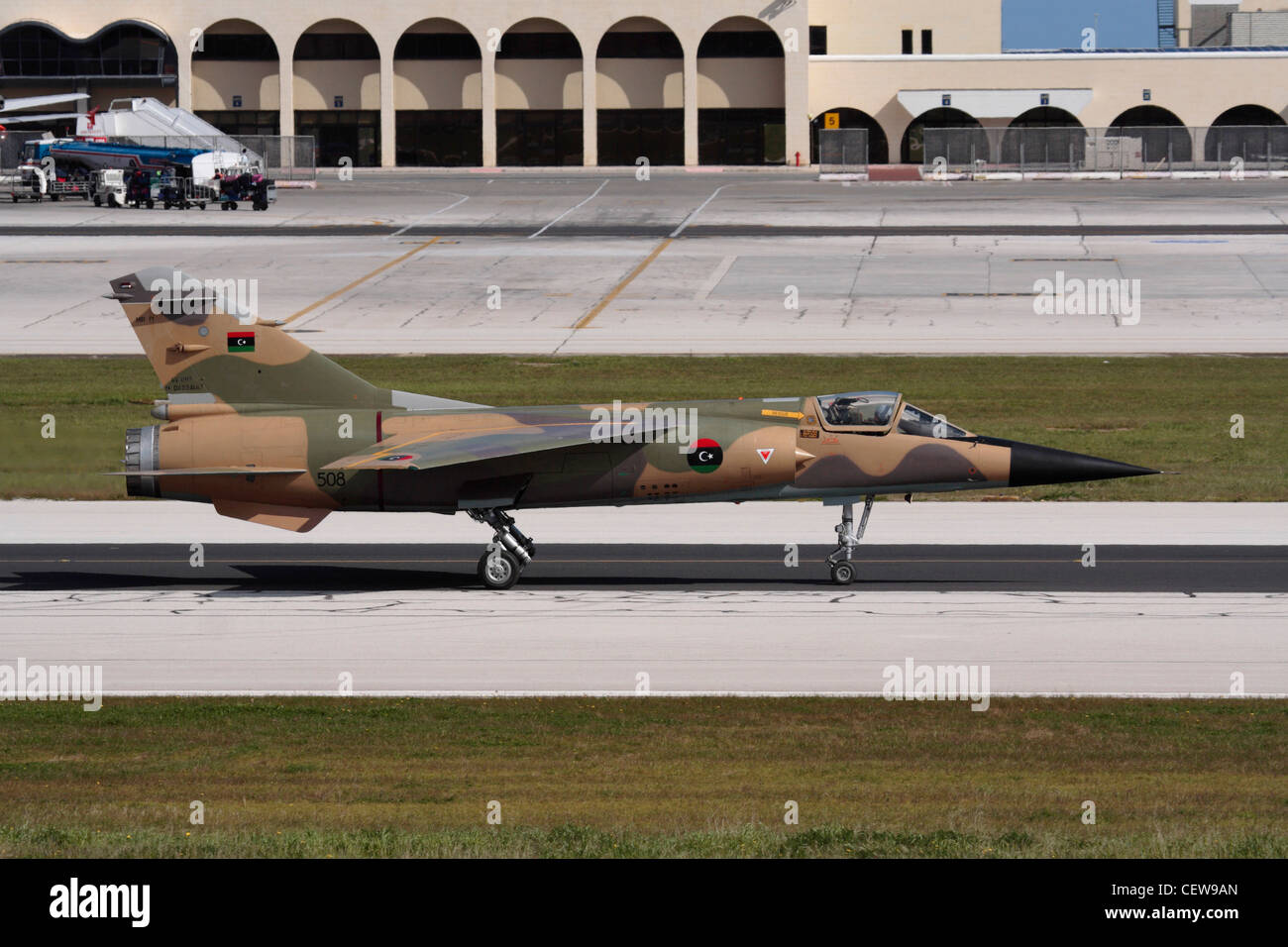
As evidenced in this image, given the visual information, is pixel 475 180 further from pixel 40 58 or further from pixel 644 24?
pixel 40 58

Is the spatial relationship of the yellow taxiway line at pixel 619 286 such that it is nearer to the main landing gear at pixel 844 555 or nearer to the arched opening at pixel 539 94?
the main landing gear at pixel 844 555

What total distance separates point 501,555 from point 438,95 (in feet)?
284

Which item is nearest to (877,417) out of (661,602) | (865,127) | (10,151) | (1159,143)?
(661,602)

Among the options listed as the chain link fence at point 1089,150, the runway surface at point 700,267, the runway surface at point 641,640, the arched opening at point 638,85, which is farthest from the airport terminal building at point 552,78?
the runway surface at point 641,640

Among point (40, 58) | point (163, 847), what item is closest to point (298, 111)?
point (40, 58)

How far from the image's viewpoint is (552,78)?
10481 cm

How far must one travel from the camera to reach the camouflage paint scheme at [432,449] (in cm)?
2311

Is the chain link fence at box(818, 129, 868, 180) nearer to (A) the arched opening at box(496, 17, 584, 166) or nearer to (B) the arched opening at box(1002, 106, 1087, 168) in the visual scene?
(B) the arched opening at box(1002, 106, 1087, 168)

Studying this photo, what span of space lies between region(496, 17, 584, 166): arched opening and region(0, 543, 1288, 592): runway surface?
81.7 m

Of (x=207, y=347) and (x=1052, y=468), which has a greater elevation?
(x=207, y=347)

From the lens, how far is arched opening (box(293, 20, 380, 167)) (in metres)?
105

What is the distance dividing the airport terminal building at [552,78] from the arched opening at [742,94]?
127 millimetres

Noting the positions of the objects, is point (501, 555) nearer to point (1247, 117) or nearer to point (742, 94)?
point (742, 94)
